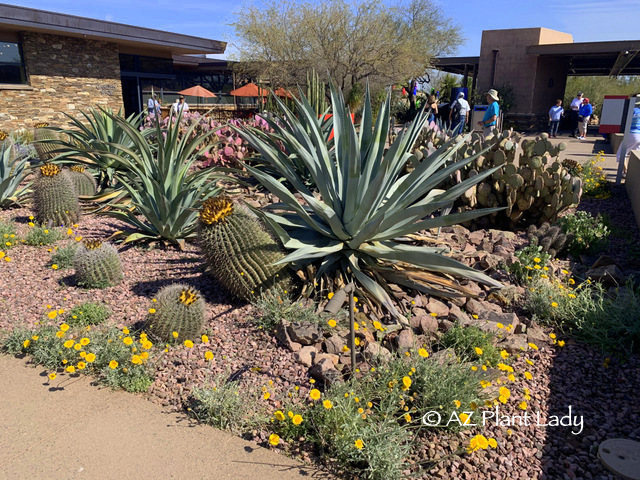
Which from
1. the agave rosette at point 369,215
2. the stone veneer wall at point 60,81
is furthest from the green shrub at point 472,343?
the stone veneer wall at point 60,81

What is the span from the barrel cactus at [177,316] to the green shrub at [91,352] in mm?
153

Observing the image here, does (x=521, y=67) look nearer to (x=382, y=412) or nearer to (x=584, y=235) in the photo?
(x=584, y=235)

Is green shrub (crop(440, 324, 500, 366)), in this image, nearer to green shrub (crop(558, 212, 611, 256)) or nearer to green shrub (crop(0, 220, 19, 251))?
green shrub (crop(558, 212, 611, 256))

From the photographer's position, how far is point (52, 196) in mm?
5703

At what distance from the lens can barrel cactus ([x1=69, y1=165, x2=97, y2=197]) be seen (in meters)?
6.73

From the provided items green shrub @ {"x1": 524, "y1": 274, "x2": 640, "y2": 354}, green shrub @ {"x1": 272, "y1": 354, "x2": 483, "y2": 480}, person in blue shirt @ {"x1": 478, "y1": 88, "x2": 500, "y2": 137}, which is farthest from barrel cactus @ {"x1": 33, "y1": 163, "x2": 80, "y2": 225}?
person in blue shirt @ {"x1": 478, "y1": 88, "x2": 500, "y2": 137}

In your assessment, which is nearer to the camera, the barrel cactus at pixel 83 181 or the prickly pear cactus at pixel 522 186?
the prickly pear cactus at pixel 522 186

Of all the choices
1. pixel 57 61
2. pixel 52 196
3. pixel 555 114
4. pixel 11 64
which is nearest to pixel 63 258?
pixel 52 196

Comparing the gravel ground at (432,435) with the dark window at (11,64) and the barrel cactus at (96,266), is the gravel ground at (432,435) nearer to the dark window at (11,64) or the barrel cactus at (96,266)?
the barrel cactus at (96,266)

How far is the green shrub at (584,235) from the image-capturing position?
17.3 ft

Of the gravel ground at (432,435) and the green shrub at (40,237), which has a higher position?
the green shrub at (40,237)

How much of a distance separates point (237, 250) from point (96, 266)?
52.2 inches

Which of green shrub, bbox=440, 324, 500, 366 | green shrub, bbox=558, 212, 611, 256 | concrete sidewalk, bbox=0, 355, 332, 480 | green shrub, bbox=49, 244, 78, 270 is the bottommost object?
concrete sidewalk, bbox=0, 355, 332, 480

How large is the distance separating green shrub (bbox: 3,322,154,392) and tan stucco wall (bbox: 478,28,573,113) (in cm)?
2504
